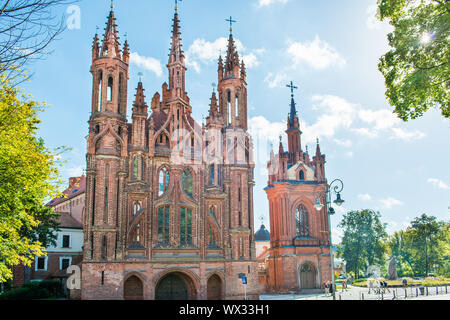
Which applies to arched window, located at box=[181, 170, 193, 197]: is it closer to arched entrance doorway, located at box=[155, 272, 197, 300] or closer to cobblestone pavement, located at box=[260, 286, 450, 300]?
arched entrance doorway, located at box=[155, 272, 197, 300]

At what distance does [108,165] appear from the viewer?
3241cm

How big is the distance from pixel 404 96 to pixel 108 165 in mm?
23726

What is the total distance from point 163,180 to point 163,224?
3.73 meters

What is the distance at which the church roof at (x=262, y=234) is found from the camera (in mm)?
75750

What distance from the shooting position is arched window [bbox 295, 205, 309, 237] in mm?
49781

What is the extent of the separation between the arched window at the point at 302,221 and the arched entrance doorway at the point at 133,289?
23.4 metres

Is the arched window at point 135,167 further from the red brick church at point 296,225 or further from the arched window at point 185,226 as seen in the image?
the red brick church at point 296,225

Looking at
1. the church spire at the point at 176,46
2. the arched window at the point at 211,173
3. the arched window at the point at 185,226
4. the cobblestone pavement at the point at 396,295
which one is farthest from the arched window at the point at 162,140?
the cobblestone pavement at the point at 396,295

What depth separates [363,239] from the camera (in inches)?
2493

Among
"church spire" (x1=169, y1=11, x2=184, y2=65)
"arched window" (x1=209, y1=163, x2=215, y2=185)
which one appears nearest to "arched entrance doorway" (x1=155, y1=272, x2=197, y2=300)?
"arched window" (x1=209, y1=163, x2=215, y2=185)

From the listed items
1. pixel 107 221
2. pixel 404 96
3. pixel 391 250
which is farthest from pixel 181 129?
pixel 391 250

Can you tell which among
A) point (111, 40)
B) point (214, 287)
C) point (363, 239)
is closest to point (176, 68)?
point (111, 40)

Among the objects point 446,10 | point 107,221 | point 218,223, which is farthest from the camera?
point 218,223

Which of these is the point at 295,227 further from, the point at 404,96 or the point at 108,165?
the point at 404,96
